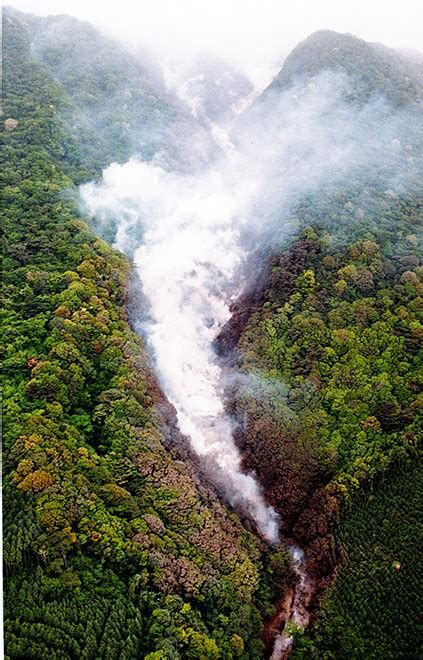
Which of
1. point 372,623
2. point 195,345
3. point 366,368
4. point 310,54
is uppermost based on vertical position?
point 310,54

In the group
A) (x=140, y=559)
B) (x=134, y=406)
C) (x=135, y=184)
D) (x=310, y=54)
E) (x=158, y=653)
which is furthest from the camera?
(x=310, y=54)

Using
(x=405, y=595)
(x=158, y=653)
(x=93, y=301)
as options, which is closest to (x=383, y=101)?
(x=93, y=301)

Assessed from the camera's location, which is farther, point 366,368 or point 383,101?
point 383,101

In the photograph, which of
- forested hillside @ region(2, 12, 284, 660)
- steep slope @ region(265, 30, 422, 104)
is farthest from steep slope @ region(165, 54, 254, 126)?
forested hillside @ region(2, 12, 284, 660)

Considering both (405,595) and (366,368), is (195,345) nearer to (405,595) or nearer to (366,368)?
(366,368)

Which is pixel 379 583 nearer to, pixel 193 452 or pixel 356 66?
pixel 193 452

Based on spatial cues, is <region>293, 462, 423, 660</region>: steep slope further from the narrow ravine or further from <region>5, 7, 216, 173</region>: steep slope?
<region>5, 7, 216, 173</region>: steep slope

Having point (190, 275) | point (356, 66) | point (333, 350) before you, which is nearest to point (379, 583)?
point (333, 350)
